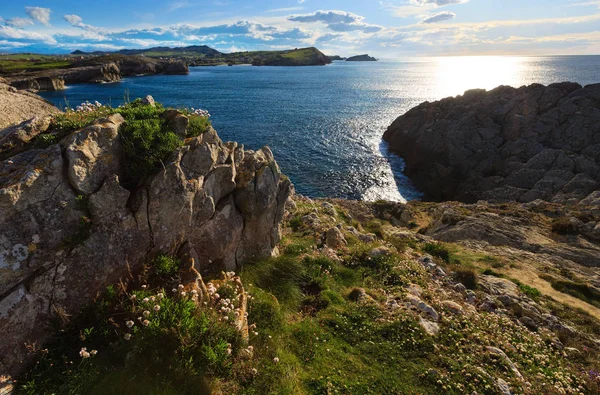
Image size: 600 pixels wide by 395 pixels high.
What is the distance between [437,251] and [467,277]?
15.2 feet

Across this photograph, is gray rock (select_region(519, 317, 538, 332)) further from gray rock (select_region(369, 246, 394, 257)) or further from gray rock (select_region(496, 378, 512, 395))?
gray rock (select_region(369, 246, 394, 257))

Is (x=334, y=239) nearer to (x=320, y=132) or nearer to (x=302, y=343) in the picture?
(x=302, y=343)

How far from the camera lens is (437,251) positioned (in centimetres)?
2297

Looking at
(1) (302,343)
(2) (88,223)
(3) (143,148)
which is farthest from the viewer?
(1) (302,343)

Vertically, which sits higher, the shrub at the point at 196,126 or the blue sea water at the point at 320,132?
the shrub at the point at 196,126

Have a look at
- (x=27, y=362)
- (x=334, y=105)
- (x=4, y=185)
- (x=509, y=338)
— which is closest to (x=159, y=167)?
(x=4, y=185)

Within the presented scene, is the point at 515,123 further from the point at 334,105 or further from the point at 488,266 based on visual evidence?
the point at 334,105

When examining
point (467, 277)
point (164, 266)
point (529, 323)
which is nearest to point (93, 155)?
point (164, 266)

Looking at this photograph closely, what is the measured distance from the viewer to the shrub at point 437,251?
73.8 ft

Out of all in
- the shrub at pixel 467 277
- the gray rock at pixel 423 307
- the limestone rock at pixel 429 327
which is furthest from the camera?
the shrub at pixel 467 277

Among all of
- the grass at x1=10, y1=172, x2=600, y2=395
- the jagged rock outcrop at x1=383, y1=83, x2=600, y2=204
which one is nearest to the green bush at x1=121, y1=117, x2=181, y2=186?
the grass at x1=10, y1=172, x2=600, y2=395

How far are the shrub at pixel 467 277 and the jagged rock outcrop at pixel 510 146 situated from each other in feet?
92.1

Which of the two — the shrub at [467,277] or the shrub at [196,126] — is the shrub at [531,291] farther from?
the shrub at [196,126]

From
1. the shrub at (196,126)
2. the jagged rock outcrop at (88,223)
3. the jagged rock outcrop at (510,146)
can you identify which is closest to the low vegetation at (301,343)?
the jagged rock outcrop at (88,223)
